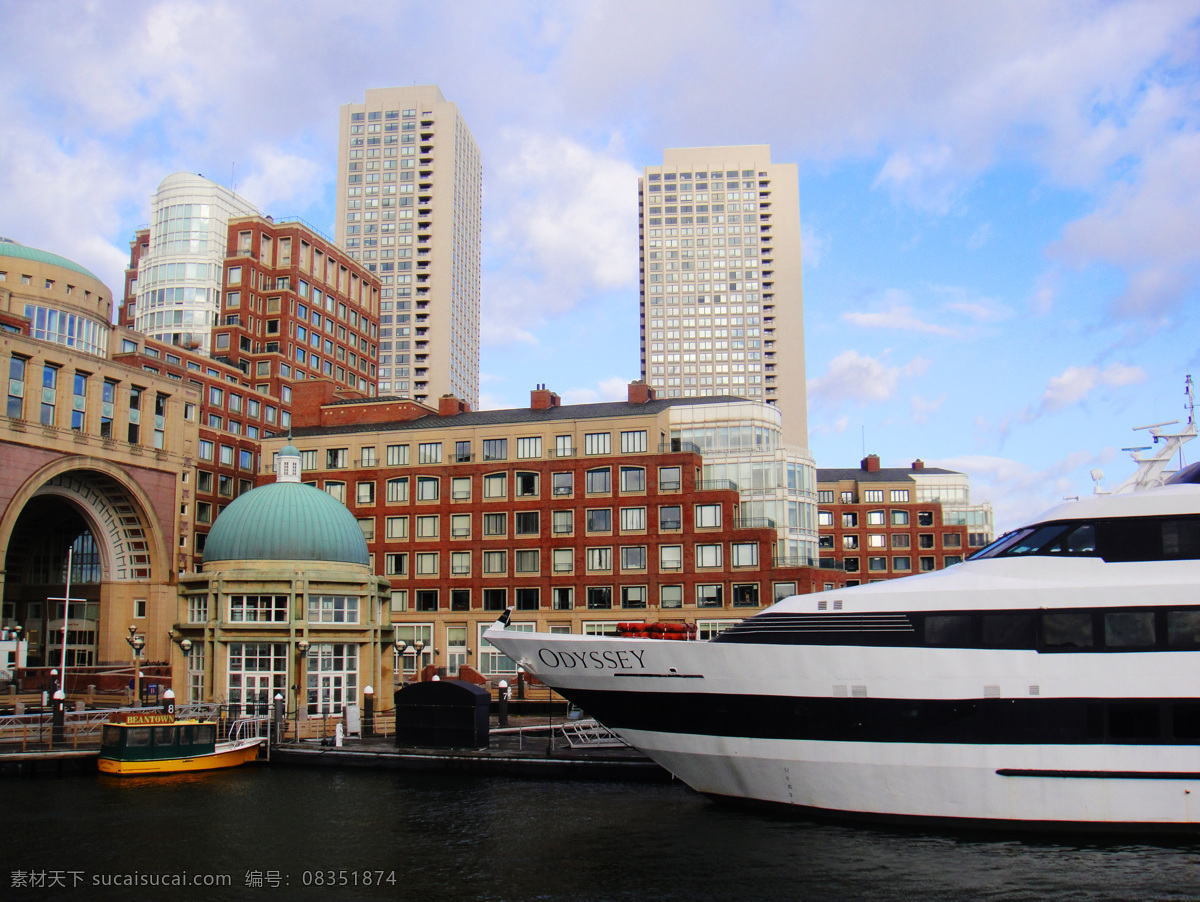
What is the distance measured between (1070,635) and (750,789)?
32.3 ft

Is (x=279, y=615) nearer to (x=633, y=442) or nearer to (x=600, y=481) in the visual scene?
(x=600, y=481)

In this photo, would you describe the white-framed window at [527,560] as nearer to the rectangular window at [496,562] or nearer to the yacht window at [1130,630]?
the rectangular window at [496,562]

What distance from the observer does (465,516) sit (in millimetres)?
79125

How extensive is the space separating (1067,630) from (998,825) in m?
5.37

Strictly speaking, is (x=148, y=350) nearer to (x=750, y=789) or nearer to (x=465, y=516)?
(x=465, y=516)

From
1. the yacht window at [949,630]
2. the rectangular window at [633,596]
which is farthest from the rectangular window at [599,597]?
the yacht window at [949,630]

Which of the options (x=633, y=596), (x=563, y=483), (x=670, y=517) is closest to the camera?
(x=670, y=517)

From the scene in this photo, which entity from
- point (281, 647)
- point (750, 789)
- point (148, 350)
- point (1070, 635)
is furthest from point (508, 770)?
point (148, 350)

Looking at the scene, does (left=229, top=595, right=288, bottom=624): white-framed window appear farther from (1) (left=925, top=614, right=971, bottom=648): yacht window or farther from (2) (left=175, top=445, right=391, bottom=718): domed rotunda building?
(1) (left=925, top=614, right=971, bottom=648): yacht window

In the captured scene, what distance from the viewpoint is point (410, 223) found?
178000 mm

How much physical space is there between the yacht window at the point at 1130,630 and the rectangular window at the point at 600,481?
50775 millimetres

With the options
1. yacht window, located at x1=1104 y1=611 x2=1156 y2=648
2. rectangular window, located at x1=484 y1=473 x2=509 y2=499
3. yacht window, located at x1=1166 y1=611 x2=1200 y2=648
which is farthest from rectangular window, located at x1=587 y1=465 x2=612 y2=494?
yacht window, located at x1=1166 y1=611 x2=1200 y2=648

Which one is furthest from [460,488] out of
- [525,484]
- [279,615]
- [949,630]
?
[949,630]

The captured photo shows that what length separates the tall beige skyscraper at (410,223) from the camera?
174 m
